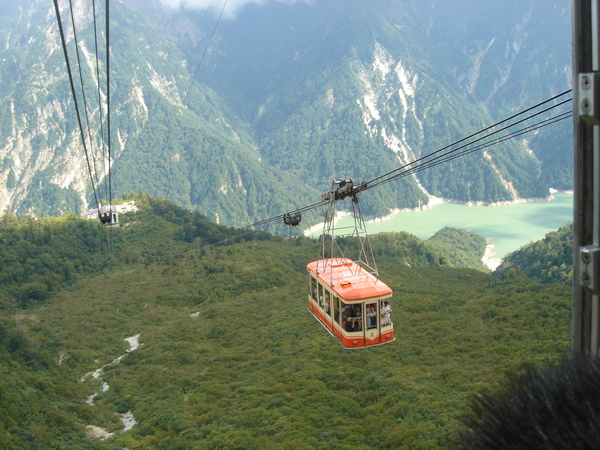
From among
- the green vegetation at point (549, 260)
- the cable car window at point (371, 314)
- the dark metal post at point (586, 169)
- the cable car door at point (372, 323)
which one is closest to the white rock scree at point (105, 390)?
the cable car door at point (372, 323)

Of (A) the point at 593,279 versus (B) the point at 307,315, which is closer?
(A) the point at 593,279

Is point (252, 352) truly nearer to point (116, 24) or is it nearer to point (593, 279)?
point (593, 279)

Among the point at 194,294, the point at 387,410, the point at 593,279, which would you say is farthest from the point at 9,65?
the point at 593,279

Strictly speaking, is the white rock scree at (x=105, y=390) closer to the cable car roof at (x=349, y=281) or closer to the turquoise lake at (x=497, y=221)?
the cable car roof at (x=349, y=281)

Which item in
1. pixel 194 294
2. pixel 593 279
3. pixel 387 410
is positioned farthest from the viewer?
pixel 194 294

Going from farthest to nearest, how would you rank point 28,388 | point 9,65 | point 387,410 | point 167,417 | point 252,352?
1. point 9,65
2. point 252,352
3. point 28,388
4. point 167,417
5. point 387,410

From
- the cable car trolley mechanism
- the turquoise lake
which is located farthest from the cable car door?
the turquoise lake
